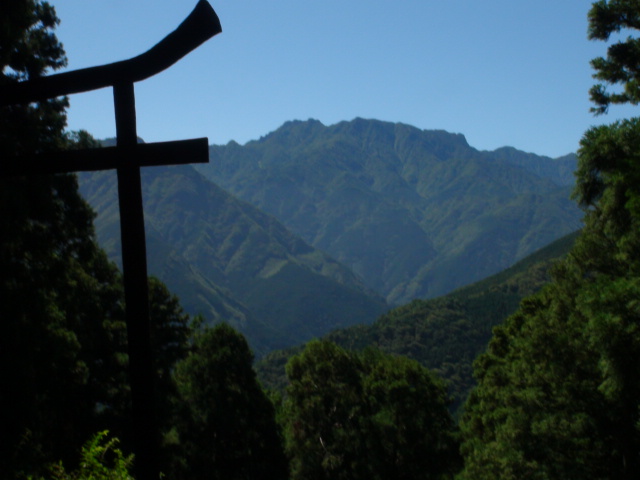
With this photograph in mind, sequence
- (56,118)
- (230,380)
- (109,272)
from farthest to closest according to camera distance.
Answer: (230,380) < (109,272) < (56,118)

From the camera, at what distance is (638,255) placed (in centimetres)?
1661

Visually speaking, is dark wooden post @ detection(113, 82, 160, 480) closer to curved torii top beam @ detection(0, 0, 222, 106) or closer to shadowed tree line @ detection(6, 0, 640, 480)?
curved torii top beam @ detection(0, 0, 222, 106)

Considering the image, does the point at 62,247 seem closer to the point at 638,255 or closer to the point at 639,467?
the point at 638,255

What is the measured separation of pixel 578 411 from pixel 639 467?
279 cm


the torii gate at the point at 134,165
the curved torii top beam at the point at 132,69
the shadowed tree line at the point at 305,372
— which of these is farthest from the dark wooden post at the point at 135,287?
the shadowed tree line at the point at 305,372

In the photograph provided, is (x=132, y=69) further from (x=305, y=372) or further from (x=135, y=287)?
(x=305, y=372)

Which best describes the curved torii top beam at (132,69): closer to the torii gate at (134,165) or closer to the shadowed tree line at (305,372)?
the torii gate at (134,165)

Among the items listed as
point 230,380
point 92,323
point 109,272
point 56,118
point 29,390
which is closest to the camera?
point 29,390

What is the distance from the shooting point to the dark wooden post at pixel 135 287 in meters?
4.45

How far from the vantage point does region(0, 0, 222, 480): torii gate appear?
14.4 feet

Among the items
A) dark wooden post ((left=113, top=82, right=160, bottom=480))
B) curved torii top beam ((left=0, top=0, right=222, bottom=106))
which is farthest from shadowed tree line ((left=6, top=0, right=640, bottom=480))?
dark wooden post ((left=113, top=82, right=160, bottom=480))

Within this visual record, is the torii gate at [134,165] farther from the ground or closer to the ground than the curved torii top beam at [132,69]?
closer to the ground

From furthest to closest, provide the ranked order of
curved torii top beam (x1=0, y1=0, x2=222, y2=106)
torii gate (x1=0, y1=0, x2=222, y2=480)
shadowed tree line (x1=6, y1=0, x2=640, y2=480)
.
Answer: shadowed tree line (x1=6, y1=0, x2=640, y2=480) < torii gate (x1=0, y1=0, x2=222, y2=480) < curved torii top beam (x1=0, y1=0, x2=222, y2=106)

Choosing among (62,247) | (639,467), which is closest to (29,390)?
(62,247)
